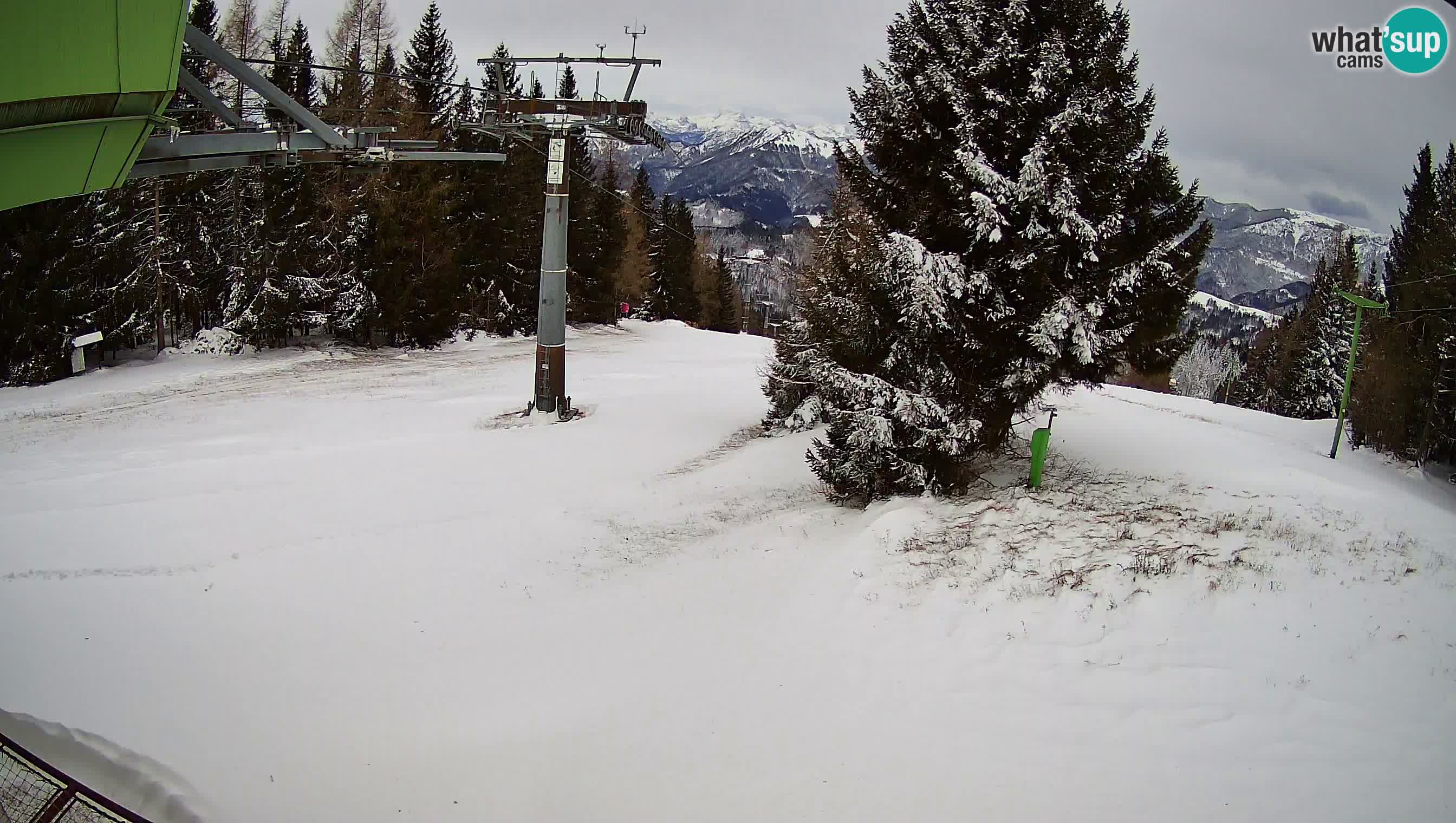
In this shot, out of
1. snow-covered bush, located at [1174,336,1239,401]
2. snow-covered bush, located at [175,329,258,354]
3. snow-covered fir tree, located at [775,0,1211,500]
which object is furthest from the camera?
snow-covered bush, located at [1174,336,1239,401]

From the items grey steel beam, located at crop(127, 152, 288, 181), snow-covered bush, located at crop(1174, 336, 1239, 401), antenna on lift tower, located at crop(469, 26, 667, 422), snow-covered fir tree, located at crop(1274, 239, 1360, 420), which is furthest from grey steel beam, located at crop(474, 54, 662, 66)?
snow-covered bush, located at crop(1174, 336, 1239, 401)

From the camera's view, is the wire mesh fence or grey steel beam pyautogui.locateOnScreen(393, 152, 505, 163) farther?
grey steel beam pyautogui.locateOnScreen(393, 152, 505, 163)

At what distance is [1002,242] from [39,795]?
10.6 metres

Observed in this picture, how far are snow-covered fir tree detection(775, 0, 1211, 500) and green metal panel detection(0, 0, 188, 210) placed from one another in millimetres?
7563

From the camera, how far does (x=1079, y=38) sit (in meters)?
10.3

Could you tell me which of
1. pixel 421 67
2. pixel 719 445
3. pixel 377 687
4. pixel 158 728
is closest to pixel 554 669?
pixel 377 687

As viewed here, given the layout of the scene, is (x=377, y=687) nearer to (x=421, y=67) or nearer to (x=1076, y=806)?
(x=1076, y=806)

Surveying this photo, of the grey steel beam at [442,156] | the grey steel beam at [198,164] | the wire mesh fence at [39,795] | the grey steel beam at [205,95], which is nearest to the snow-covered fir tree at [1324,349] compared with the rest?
the grey steel beam at [442,156]

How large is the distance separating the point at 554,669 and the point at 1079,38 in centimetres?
984

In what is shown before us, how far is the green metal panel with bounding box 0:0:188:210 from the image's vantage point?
11.3ft

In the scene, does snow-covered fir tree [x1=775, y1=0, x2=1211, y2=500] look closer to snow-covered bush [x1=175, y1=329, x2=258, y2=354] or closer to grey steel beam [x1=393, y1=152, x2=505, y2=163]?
grey steel beam [x1=393, y1=152, x2=505, y2=163]

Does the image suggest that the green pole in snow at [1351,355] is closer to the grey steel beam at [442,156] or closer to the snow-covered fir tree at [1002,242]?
the snow-covered fir tree at [1002,242]

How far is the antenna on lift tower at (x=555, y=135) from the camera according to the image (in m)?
18.0

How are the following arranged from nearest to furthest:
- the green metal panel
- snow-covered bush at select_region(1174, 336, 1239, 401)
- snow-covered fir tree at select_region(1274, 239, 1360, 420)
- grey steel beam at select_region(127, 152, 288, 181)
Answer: the green metal panel < grey steel beam at select_region(127, 152, 288, 181) < snow-covered fir tree at select_region(1274, 239, 1360, 420) < snow-covered bush at select_region(1174, 336, 1239, 401)
